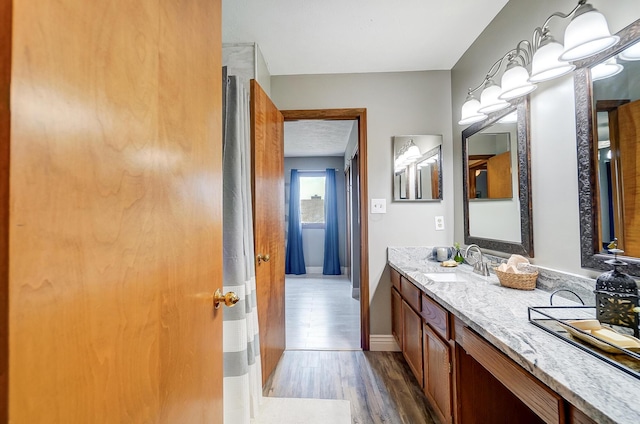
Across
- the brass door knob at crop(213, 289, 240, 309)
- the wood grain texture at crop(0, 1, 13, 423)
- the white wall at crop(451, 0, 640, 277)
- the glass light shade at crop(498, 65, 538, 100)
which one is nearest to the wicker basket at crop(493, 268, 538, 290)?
the white wall at crop(451, 0, 640, 277)

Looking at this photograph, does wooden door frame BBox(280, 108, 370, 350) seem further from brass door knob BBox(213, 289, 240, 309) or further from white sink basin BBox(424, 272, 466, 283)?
brass door knob BBox(213, 289, 240, 309)

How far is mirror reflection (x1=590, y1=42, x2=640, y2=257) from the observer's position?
3.35ft

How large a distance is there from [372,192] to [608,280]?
66.2 inches

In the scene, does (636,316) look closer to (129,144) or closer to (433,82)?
(129,144)

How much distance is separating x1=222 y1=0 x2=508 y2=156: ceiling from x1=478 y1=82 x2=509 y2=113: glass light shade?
1.72 feet

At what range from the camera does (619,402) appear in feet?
1.96

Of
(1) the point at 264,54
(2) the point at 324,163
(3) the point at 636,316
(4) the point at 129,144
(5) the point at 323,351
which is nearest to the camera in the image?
(4) the point at 129,144

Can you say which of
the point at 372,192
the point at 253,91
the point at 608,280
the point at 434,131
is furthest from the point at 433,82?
the point at 608,280

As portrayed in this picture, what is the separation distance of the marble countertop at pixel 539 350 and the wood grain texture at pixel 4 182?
1006mm

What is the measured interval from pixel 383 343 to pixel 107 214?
8.03ft

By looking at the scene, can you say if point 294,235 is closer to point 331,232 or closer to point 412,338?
point 331,232

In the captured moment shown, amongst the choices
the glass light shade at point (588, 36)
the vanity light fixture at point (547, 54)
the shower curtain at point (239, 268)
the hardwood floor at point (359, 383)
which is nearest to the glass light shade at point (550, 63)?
the vanity light fixture at point (547, 54)

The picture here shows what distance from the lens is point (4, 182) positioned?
337mm

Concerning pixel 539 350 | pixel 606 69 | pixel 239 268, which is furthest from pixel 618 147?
pixel 239 268
